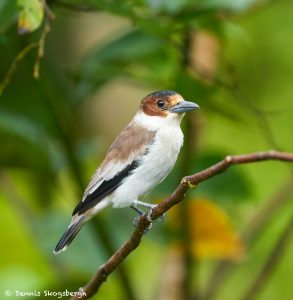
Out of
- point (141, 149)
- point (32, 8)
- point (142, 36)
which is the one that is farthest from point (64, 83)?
point (32, 8)

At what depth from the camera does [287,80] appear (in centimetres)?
481

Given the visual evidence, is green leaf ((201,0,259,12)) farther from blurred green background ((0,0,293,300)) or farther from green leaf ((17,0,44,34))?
green leaf ((17,0,44,34))

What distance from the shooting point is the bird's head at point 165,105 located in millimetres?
2531

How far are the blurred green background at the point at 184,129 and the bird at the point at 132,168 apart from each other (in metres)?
0.26

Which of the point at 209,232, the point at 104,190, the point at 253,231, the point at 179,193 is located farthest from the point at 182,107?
the point at 253,231

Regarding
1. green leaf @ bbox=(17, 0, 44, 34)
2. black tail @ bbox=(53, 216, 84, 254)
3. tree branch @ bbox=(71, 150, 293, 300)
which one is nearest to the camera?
tree branch @ bbox=(71, 150, 293, 300)

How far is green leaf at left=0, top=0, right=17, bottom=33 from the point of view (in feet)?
8.42

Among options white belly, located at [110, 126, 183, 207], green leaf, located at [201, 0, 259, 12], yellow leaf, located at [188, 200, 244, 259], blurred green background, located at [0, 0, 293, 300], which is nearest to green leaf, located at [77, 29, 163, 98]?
blurred green background, located at [0, 0, 293, 300]

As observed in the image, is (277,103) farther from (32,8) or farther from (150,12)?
(32,8)

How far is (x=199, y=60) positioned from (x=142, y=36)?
0.84 metres

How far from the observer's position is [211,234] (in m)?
3.47

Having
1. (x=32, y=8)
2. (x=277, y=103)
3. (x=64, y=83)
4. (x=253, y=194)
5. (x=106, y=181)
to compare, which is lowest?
(x=277, y=103)

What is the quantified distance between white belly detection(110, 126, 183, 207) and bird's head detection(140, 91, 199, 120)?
4.8 inches

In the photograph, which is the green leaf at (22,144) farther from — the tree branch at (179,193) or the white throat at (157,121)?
the tree branch at (179,193)
